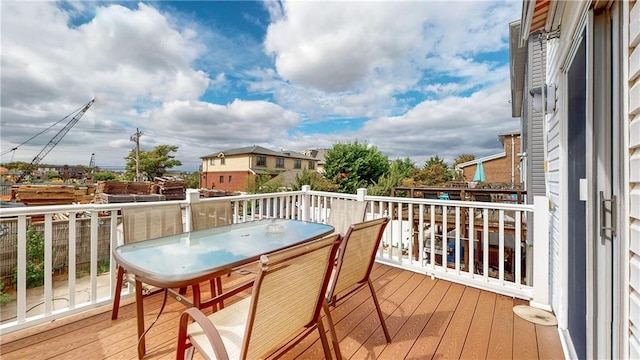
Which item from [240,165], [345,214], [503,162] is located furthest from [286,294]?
[240,165]

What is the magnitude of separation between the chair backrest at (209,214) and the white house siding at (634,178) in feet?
10.4

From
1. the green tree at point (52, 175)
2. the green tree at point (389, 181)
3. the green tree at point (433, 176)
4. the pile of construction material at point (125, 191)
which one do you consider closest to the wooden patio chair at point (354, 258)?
the green tree at point (389, 181)

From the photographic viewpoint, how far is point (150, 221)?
2.58m

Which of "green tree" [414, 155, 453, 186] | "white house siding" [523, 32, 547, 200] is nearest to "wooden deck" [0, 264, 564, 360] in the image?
"white house siding" [523, 32, 547, 200]

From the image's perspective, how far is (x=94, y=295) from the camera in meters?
2.53

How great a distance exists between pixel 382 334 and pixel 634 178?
1925mm

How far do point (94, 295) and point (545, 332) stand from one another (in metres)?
4.09

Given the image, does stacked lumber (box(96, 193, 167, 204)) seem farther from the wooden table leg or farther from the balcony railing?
the wooden table leg

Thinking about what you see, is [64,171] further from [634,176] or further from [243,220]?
[634,176]

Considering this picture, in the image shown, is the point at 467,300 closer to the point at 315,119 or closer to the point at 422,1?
the point at 422,1

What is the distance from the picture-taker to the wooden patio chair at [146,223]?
240 centimetres

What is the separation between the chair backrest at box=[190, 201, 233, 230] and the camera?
300 cm

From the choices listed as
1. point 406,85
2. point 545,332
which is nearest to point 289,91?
point 406,85

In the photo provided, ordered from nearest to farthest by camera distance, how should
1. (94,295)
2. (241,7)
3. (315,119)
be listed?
(94,295)
(241,7)
(315,119)
